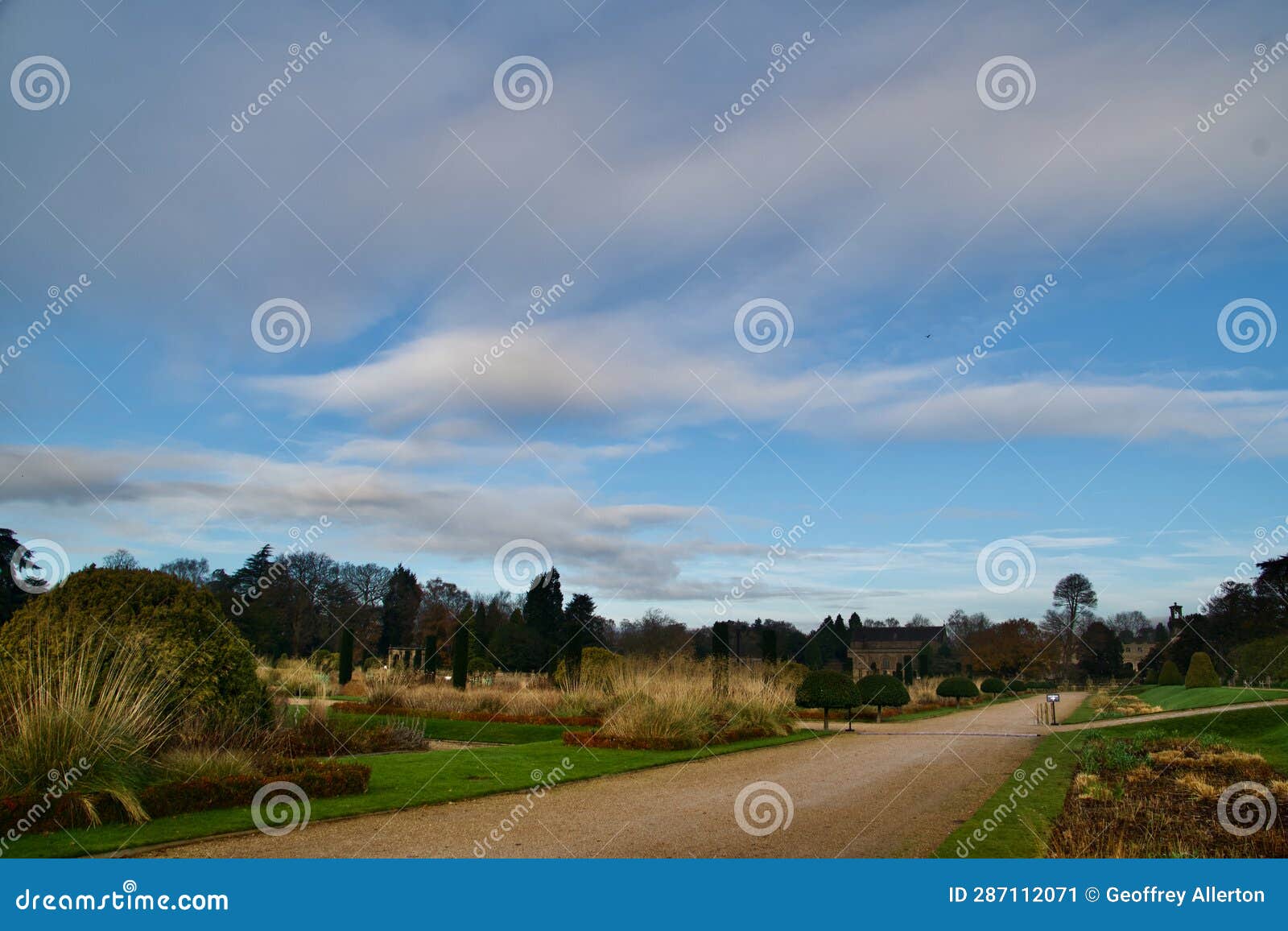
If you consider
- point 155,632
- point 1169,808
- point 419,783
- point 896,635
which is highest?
point 155,632

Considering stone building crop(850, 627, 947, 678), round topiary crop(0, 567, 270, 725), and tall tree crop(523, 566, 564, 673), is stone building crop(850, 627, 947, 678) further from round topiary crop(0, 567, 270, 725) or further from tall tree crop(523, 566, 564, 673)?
round topiary crop(0, 567, 270, 725)

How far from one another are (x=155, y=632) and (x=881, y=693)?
19.6 meters

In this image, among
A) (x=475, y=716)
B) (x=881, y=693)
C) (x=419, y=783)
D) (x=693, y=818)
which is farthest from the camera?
(x=881, y=693)

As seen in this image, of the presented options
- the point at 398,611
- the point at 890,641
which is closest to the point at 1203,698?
the point at 398,611

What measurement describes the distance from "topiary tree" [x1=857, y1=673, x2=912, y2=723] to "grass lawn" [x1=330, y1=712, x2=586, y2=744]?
395 inches

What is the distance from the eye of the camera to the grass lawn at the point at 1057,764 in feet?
22.2

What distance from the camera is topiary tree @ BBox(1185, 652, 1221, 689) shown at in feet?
101

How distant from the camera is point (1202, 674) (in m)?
31.1

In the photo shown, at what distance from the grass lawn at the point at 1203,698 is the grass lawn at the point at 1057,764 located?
317 cm

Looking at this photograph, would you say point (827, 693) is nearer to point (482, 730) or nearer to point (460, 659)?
point (482, 730)

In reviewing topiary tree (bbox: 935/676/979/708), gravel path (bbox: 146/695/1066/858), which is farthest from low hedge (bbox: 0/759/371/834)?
topiary tree (bbox: 935/676/979/708)

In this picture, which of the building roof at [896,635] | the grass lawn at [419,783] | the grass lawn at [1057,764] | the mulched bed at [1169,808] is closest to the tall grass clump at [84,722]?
the grass lawn at [419,783]

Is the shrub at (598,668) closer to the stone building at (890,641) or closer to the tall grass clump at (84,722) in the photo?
the tall grass clump at (84,722)

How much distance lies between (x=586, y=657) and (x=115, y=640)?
47.2ft
